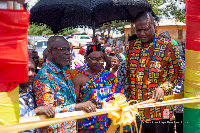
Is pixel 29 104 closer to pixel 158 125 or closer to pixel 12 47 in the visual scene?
pixel 12 47

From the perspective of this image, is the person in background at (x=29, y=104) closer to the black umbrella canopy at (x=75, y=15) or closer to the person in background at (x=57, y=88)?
the person in background at (x=57, y=88)

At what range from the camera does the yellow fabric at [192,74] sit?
3.07 metres

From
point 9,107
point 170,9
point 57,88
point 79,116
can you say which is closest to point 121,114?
point 79,116

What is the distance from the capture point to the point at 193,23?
303cm

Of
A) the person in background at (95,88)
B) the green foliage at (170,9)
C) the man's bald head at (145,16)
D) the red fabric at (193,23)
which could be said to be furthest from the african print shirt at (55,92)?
the green foliage at (170,9)

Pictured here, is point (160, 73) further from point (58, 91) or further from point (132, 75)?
point (58, 91)

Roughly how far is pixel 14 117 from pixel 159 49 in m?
2.33

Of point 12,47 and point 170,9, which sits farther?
point 170,9

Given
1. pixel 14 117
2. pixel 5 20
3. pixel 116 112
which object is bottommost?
pixel 116 112

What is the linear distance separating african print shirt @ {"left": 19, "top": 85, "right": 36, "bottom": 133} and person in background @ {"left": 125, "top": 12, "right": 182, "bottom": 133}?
1.59 metres

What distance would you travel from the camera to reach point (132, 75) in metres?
3.79

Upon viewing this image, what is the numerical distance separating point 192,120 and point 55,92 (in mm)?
1711

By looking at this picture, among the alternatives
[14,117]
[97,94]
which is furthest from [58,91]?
[14,117]

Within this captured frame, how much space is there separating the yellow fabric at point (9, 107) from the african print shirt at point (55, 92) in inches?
26.0
